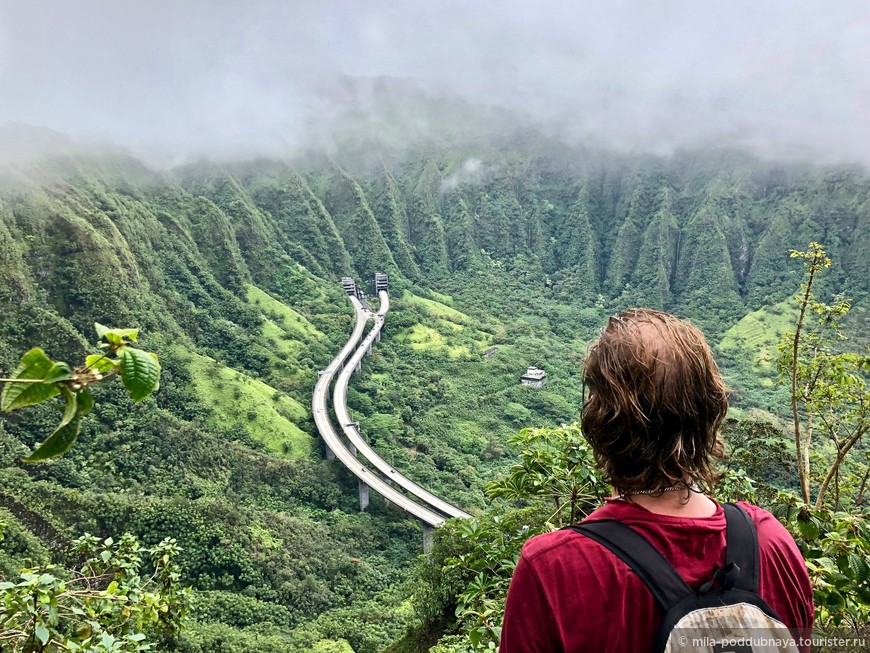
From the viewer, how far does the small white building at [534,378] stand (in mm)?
51875

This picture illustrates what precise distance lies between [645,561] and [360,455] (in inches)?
1473

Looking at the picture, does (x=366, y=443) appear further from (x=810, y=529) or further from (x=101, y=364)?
(x=101, y=364)

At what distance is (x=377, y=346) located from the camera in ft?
184

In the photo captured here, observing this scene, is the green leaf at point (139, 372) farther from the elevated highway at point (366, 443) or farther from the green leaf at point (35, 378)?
the elevated highway at point (366, 443)

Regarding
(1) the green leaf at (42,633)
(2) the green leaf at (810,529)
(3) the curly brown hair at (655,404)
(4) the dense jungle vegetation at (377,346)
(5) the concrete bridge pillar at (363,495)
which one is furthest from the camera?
(5) the concrete bridge pillar at (363,495)

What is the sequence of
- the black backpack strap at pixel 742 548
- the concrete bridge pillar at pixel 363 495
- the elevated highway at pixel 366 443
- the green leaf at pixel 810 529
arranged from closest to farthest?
the black backpack strap at pixel 742 548, the green leaf at pixel 810 529, the elevated highway at pixel 366 443, the concrete bridge pillar at pixel 363 495

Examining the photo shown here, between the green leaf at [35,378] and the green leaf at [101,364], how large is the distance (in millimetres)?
59

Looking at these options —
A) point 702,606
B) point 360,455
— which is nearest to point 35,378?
point 702,606

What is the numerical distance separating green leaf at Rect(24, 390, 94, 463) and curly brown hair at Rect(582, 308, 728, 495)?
128 cm

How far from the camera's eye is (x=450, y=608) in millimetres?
15836

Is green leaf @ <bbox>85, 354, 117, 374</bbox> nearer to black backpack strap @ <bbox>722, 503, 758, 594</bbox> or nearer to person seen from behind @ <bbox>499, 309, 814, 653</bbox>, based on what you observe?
person seen from behind @ <bbox>499, 309, 814, 653</bbox>

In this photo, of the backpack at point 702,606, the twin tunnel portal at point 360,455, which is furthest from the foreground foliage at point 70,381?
the twin tunnel portal at point 360,455

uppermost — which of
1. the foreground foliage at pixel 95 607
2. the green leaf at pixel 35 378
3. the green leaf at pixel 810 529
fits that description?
the green leaf at pixel 35 378

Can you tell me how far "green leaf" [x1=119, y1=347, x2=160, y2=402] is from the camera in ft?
3.98
